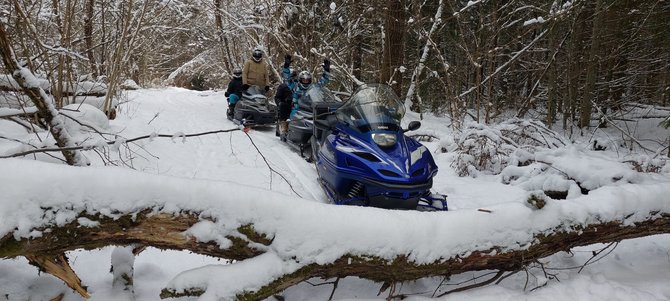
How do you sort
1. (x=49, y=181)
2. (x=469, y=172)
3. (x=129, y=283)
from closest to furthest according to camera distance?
1. (x=49, y=181)
2. (x=129, y=283)
3. (x=469, y=172)

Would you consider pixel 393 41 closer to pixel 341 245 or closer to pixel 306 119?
pixel 306 119

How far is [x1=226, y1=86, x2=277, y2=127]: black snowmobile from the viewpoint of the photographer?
8.85 metres

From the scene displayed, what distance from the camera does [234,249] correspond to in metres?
2.23

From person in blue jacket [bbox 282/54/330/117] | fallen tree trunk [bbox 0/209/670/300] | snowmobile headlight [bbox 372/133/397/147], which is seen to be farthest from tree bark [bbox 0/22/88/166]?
person in blue jacket [bbox 282/54/330/117]

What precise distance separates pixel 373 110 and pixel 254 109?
4.96 m

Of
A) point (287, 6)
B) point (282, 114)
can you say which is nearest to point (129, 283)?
point (282, 114)

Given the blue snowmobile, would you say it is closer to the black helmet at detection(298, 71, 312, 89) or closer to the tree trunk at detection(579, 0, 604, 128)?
the black helmet at detection(298, 71, 312, 89)

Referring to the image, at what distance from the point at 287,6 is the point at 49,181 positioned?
11129 mm

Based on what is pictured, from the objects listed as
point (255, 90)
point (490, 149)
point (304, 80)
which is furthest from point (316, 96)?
point (490, 149)

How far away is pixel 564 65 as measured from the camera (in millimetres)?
10445

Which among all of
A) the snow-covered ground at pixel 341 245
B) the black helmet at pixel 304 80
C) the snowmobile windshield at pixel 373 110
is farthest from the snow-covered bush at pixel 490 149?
the black helmet at pixel 304 80

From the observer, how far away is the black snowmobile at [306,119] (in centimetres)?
666

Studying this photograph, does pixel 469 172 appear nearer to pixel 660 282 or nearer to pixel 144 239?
pixel 660 282

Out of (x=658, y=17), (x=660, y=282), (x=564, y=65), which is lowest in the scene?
(x=660, y=282)
